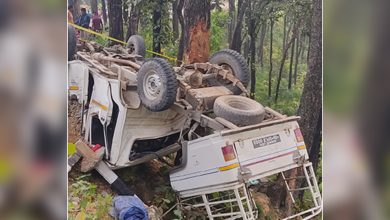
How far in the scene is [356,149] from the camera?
172 centimetres

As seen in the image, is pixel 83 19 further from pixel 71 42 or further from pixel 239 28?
pixel 239 28

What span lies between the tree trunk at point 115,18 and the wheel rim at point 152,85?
0.18m

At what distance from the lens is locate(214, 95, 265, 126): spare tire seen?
1781mm

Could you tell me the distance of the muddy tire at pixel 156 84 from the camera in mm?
1725

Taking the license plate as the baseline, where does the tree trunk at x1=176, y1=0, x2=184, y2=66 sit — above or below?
above

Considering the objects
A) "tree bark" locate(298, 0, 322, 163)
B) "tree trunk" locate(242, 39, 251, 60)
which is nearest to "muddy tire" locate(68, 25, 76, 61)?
"tree trunk" locate(242, 39, 251, 60)

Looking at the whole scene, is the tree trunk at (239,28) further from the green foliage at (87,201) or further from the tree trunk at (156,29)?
the green foliage at (87,201)

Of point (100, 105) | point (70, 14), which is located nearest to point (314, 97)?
point (100, 105)

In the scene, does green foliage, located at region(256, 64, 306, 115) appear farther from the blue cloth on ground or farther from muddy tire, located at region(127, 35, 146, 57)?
the blue cloth on ground

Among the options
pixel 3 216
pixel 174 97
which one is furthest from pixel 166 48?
pixel 3 216

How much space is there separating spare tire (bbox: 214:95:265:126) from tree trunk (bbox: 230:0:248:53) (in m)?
0.19

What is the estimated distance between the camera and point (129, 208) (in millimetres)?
1727

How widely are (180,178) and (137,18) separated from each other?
60 centimetres

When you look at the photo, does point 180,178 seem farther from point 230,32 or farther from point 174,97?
point 230,32
